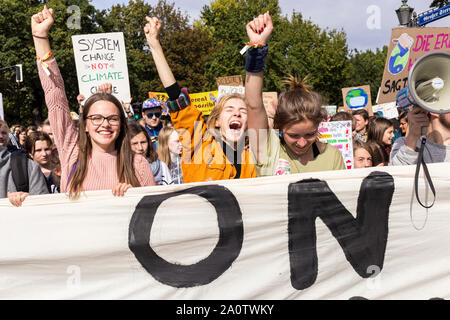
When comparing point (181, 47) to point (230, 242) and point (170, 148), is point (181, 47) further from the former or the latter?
point (230, 242)

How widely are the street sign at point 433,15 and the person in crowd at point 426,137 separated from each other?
18.7 ft

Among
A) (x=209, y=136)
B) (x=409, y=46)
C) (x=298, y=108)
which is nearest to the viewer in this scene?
(x=298, y=108)

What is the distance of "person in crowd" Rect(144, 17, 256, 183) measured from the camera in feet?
10.6

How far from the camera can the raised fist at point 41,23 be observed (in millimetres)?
3273

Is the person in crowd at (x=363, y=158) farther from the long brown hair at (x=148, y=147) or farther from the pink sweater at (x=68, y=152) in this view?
the pink sweater at (x=68, y=152)

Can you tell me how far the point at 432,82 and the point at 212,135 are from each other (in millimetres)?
1245

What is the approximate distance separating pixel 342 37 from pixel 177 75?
40.8ft

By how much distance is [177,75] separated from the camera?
123 feet

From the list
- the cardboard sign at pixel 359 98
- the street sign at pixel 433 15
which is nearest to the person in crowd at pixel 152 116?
the street sign at pixel 433 15

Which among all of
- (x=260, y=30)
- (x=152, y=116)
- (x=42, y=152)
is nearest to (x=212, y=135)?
(x=260, y=30)

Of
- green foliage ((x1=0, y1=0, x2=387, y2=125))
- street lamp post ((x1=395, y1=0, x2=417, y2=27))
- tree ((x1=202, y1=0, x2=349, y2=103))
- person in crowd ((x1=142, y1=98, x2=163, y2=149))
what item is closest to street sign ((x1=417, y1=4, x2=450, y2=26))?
street lamp post ((x1=395, y1=0, x2=417, y2=27))

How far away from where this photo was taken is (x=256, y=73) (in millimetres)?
3082
